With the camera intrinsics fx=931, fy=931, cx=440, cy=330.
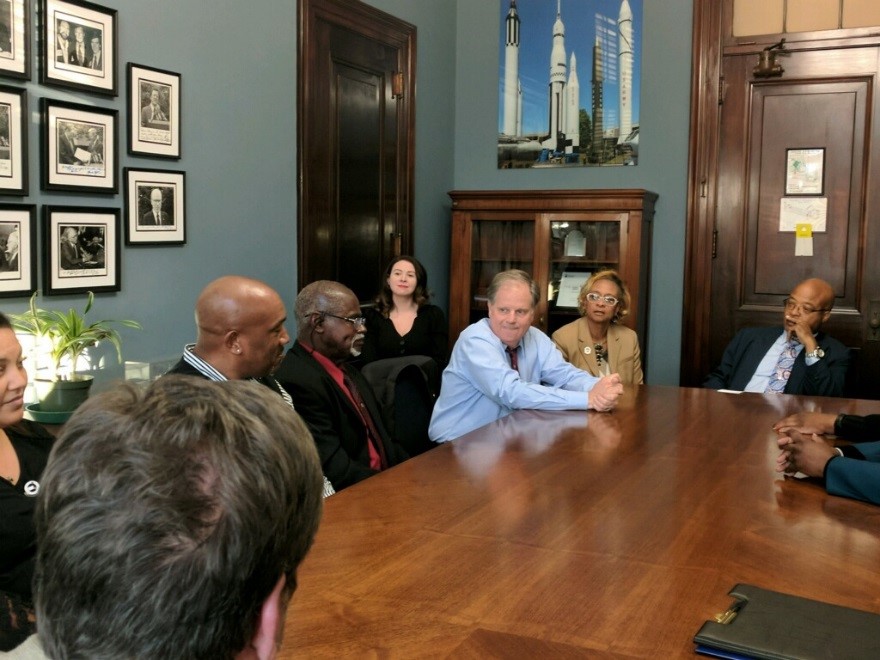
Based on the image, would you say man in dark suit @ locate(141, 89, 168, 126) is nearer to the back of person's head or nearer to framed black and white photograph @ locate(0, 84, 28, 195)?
framed black and white photograph @ locate(0, 84, 28, 195)

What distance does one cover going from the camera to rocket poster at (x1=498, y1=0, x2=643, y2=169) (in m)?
5.89

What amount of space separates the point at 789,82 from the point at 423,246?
244 centimetres

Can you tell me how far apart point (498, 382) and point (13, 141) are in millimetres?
1884

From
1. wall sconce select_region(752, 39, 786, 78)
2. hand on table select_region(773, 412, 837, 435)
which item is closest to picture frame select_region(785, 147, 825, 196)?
wall sconce select_region(752, 39, 786, 78)

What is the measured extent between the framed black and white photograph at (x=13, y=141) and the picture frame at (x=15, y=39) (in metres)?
0.06

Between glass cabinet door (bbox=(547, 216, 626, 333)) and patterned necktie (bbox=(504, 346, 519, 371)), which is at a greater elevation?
glass cabinet door (bbox=(547, 216, 626, 333))

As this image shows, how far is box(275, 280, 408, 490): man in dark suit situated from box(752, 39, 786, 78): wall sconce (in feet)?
11.5

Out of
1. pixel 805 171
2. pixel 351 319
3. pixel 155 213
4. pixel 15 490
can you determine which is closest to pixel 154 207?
pixel 155 213

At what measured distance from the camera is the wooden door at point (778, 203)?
5434 millimetres

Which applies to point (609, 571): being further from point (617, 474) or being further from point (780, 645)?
point (617, 474)

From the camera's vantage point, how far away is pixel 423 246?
6.07m

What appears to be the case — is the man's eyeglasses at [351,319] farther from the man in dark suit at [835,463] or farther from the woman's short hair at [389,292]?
the woman's short hair at [389,292]

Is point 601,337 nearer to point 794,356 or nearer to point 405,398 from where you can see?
point 794,356

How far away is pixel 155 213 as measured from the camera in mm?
3789
